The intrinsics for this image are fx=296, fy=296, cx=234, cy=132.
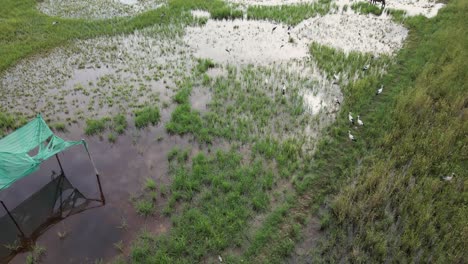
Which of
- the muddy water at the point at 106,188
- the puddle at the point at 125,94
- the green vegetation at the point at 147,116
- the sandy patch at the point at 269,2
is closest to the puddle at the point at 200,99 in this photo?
the puddle at the point at 125,94

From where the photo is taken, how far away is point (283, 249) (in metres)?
5.98

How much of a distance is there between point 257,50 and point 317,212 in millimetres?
8853

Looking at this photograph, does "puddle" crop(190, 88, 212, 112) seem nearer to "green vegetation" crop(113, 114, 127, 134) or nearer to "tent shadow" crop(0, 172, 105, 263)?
"green vegetation" crop(113, 114, 127, 134)

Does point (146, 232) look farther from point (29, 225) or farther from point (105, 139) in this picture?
point (105, 139)

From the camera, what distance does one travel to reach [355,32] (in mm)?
14938

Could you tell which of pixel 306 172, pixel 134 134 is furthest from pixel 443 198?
pixel 134 134

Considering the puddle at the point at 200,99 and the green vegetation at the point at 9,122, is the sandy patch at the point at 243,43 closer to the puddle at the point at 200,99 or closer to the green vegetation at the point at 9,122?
the puddle at the point at 200,99

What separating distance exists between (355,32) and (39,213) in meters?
15.0

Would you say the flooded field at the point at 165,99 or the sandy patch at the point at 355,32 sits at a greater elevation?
the sandy patch at the point at 355,32

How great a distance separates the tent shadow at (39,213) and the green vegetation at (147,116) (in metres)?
2.61

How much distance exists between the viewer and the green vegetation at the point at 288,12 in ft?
52.9

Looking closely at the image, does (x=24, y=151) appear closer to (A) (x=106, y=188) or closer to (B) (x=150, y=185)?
(A) (x=106, y=188)

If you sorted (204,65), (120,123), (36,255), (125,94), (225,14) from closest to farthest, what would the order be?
(36,255)
(120,123)
(125,94)
(204,65)
(225,14)

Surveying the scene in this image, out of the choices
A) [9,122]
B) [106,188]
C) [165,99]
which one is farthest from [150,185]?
[9,122]
